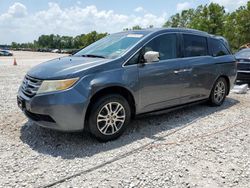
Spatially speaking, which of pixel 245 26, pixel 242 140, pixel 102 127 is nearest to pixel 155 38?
pixel 102 127

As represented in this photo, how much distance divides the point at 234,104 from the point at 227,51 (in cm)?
129

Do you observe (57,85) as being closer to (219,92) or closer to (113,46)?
(113,46)

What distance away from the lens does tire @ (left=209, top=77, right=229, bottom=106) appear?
6330 millimetres

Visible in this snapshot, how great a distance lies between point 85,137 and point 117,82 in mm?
1039

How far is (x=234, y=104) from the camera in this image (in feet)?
22.4

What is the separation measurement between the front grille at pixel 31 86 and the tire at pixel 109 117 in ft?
2.79

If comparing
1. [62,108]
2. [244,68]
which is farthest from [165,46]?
[244,68]

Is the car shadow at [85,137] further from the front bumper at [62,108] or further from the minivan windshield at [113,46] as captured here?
the minivan windshield at [113,46]

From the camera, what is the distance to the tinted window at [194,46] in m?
5.52

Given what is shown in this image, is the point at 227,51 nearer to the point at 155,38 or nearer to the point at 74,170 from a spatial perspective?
the point at 155,38

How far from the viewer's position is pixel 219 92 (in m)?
6.50

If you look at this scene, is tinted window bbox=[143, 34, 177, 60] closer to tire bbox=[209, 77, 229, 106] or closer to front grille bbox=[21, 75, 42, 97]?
tire bbox=[209, 77, 229, 106]

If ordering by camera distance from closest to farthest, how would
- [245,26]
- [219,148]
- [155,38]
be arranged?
1. [219,148]
2. [155,38]
3. [245,26]

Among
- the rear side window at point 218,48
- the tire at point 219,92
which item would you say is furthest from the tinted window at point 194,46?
the tire at point 219,92
